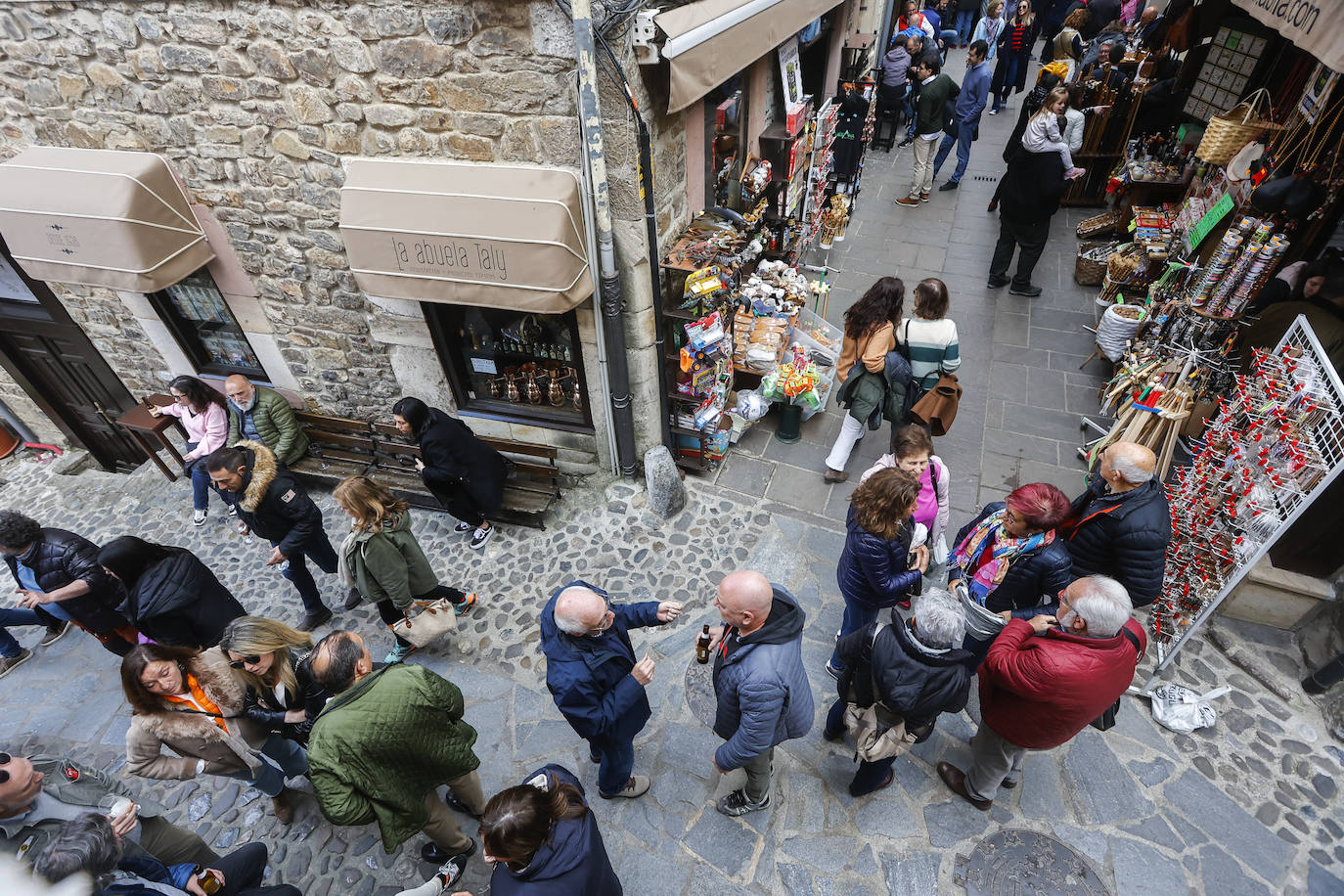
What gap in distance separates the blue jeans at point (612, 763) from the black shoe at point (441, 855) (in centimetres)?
82

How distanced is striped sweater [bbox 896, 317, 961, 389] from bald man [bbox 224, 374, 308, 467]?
5.44 m

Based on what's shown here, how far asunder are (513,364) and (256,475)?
222 cm

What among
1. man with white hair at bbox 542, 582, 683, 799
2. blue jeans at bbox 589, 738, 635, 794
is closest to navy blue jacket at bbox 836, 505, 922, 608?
man with white hair at bbox 542, 582, 683, 799

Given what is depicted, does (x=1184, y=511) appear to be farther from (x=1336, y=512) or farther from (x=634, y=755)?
(x=634, y=755)

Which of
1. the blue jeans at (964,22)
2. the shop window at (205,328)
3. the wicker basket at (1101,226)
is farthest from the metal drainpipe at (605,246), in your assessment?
the blue jeans at (964,22)

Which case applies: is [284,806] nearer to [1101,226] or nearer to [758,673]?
[758,673]

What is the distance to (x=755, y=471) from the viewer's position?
19.3 ft

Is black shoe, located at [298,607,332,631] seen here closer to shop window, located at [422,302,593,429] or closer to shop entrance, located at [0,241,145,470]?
shop window, located at [422,302,593,429]

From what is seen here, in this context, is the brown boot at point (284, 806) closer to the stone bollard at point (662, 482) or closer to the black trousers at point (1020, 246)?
the stone bollard at point (662, 482)

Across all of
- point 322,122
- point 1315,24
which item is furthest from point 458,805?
point 1315,24

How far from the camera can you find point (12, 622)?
493 centimetres

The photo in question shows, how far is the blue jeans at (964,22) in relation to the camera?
50.5 ft

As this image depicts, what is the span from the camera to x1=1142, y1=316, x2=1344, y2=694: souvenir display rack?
3.46 meters

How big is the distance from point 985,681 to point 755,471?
2.88 metres
